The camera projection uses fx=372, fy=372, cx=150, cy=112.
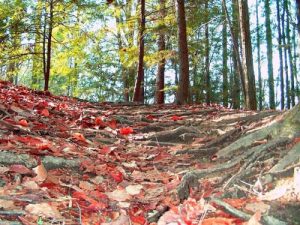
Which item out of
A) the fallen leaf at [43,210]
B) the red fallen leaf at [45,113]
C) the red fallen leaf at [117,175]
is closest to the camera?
the fallen leaf at [43,210]

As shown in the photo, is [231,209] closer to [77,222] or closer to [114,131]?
[77,222]

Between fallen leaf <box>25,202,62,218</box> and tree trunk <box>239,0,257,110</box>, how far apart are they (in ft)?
25.1

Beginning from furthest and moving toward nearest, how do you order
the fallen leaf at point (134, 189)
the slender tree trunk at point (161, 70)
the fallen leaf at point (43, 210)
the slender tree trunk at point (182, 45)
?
the slender tree trunk at point (161, 70), the slender tree trunk at point (182, 45), the fallen leaf at point (134, 189), the fallen leaf at point (43, 210)

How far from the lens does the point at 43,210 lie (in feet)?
7.14

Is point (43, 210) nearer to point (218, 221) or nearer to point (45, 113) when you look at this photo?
point (218, 221)

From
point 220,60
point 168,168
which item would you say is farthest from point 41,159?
point 220,60

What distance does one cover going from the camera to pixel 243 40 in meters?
9.48

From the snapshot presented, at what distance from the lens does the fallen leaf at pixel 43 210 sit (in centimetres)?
215

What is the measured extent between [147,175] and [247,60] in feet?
21.0

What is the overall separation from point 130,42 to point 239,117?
976cm

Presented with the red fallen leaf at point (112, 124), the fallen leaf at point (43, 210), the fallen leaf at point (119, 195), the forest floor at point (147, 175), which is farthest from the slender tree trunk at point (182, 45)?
the fallen leaf at point (43, 210)

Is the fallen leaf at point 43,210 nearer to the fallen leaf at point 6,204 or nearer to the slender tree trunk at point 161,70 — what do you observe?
the fallen leaf at point 6,204

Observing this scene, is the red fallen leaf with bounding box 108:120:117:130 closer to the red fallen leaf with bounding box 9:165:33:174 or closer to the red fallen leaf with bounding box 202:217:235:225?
the red fallen leaf with bounding box 9:165:33:174

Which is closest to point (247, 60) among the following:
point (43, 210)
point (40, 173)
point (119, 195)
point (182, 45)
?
point (182, 45)
